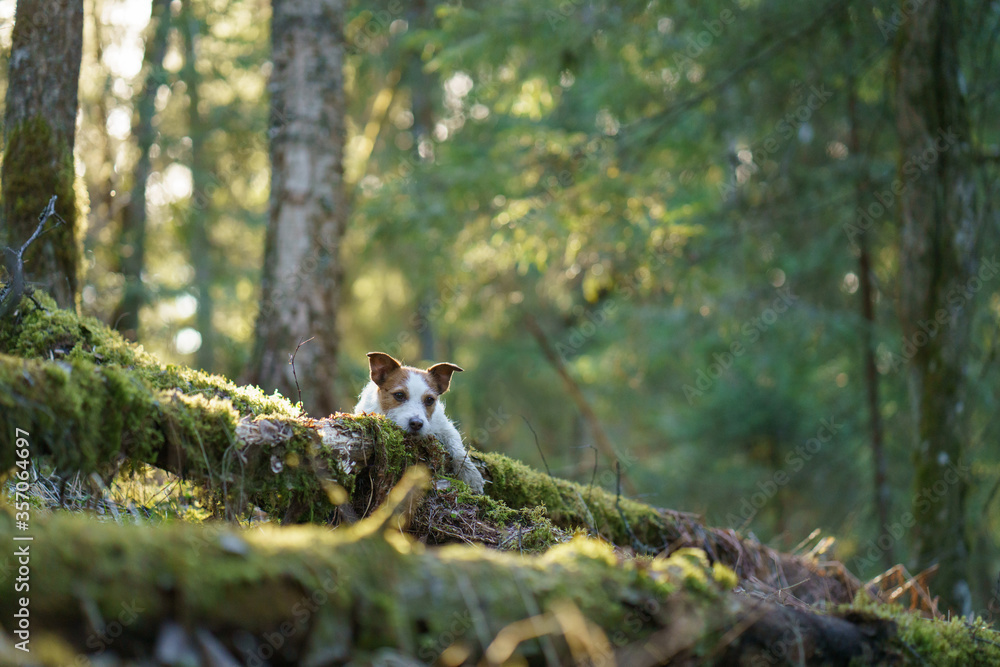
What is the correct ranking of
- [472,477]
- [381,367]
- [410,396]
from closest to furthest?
[472,477], [410,396], [381,367]

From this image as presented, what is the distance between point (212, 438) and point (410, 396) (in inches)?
97.6

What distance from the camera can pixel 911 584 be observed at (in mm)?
4488

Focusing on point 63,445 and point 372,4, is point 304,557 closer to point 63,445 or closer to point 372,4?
point 63,445

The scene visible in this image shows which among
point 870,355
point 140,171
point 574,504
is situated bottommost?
point 870,355

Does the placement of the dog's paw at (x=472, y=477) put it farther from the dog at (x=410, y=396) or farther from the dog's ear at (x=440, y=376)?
the dog's ear at (x=440, y=376)

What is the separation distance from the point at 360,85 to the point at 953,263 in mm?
12739

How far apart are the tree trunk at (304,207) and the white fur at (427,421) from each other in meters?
1.50

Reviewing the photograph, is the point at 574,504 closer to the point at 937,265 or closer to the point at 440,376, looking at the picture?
the point at 440,376

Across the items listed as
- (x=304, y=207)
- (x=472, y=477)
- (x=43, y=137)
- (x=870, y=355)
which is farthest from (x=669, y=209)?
(x=43, y=137)

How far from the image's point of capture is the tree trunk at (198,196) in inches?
473

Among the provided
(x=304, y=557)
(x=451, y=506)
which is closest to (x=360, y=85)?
(x=451, y=506)

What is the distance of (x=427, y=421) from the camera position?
4.48 m

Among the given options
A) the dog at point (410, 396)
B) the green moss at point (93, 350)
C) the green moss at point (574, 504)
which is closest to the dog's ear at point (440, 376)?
the dog at point (410, 396)

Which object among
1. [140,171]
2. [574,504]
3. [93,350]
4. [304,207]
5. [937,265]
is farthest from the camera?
[140,171]
